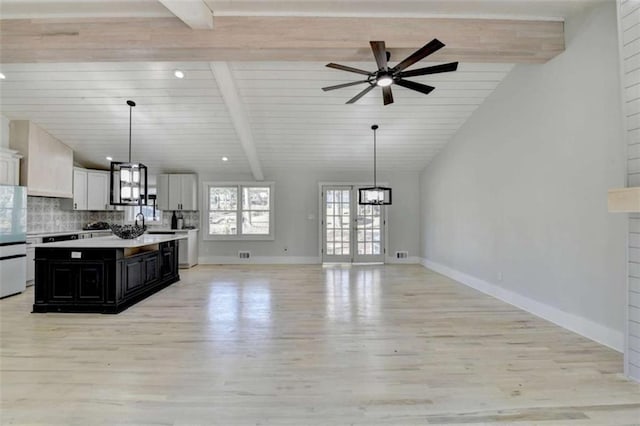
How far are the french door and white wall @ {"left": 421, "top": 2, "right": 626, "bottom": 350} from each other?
9.40 ft

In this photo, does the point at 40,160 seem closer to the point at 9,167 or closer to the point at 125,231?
the point at 9,167

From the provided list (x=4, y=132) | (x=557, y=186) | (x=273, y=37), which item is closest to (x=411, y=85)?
(x=273, y=37)

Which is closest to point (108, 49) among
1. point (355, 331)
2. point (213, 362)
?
point (213, 362)

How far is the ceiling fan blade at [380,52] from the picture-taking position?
276 cm

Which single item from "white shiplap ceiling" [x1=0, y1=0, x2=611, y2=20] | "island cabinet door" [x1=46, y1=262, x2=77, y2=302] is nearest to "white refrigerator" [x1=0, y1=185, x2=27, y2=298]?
"island cabinet door" [x1=46, y1=262, x2=77, y2=302]

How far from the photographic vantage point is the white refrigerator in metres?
4.66

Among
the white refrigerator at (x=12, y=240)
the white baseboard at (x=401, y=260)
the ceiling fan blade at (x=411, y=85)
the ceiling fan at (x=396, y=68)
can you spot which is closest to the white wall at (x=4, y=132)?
the white refrigerator at (x=12, y=240)

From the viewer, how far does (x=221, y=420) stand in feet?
6.36

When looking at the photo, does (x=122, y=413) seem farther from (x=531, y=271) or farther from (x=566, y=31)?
(x=566, y=31)

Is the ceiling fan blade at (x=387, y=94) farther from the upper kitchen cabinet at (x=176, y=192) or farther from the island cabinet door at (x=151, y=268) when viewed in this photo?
the upper kitchen cabinet at (x=176, y=192)

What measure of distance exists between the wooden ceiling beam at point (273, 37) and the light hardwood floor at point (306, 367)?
10.5 feet

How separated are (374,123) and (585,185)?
11.6 feet

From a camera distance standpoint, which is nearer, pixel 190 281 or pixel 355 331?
pixel 355 331

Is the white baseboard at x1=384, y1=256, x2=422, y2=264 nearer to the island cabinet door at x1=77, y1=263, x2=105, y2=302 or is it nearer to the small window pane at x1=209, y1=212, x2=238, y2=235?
the small window pane at x1=209, y1=212, x2=238, y2=235
